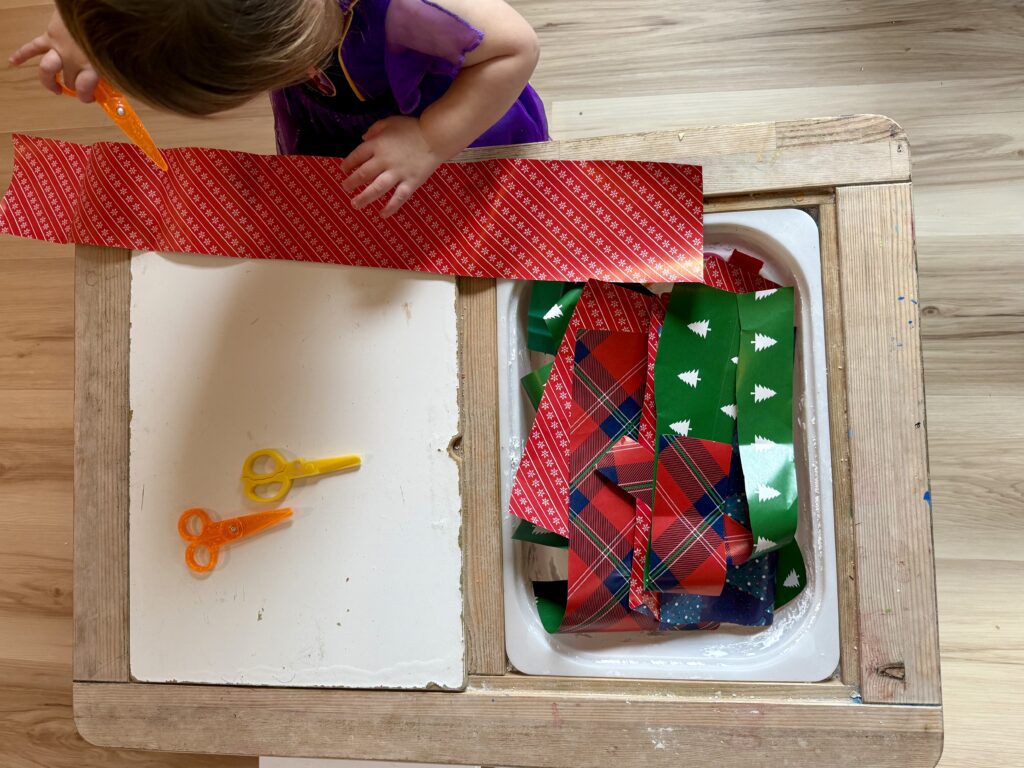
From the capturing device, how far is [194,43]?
1.42ft

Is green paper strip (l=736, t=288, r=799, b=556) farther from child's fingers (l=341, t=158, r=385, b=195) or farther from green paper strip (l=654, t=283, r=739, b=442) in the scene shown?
child's fingers (l=341, t=158, r=385, b=195)

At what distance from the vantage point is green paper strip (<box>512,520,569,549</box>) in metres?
0.59

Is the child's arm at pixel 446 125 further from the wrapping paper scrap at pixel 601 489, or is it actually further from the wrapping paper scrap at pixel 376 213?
the wrapping paper scrap at pixel 601 489

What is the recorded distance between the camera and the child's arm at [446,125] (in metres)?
0.57

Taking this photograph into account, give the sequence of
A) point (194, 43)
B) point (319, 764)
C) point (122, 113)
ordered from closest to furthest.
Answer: point (194, 43), point (122, 113), point (319, 764)

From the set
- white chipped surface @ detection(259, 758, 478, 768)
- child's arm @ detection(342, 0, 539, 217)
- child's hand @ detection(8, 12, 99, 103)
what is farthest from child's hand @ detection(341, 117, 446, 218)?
white chipped surface @ detection(259, 758, 478, 768)

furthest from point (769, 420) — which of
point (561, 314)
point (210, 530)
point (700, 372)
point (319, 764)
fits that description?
point (319, 764)

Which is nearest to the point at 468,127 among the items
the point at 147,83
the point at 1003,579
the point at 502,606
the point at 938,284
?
the point at 147,83

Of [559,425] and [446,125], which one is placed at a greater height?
[446,125]

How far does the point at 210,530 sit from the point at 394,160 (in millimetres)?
335

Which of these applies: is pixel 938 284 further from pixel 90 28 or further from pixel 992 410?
pixel 90 28

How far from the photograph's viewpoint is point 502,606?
588mm

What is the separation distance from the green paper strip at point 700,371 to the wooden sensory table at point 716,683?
0.07 meters

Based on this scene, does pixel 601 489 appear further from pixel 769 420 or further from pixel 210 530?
pixel 210 530
